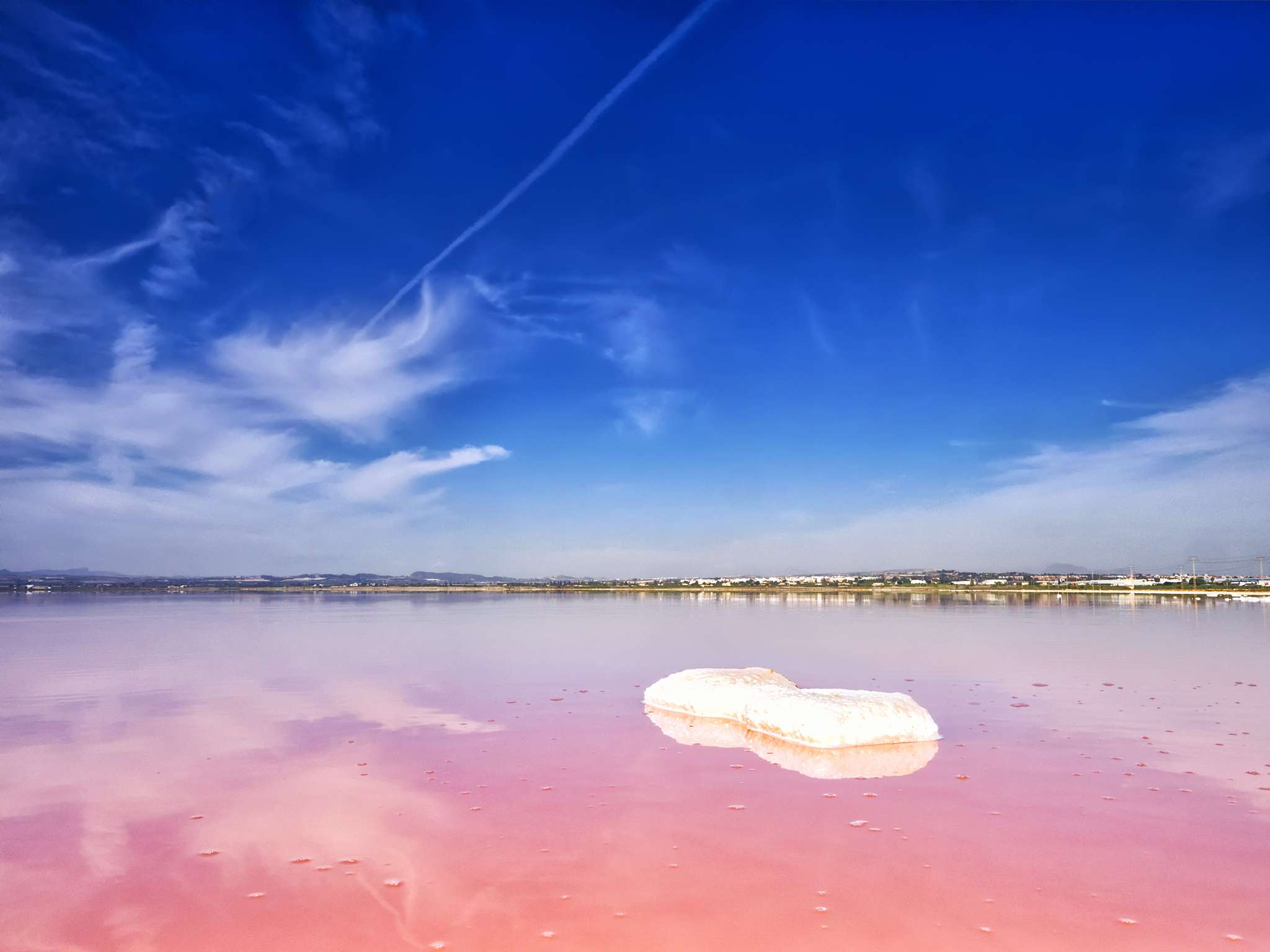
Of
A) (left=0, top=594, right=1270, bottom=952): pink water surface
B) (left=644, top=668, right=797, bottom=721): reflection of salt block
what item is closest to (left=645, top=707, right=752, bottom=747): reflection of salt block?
(left=644, top=668, right=797, bottom=721): reflection of salt block

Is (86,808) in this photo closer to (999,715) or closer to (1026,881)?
(1026,881)

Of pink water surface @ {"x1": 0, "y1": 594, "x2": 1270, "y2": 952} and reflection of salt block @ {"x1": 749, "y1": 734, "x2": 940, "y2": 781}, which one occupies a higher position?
reflection of salt block @ {"x1": 749, "y1": 734, "x2": 940, "y2": 781}

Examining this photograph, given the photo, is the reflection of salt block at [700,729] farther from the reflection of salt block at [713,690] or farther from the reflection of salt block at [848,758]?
the reflection of salt block at [848,758]

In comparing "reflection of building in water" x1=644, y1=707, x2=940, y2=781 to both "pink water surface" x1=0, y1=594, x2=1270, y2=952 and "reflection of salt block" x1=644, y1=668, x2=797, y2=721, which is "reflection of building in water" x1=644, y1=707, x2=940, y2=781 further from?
"reflection of salt block" x1=644, y1=668, x2=797, y2=721

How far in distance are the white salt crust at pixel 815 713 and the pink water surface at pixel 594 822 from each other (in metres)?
0.86

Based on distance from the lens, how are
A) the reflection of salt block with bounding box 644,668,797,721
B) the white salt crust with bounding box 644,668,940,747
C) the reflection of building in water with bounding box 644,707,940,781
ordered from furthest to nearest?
the reflection of salt block with bounding box 644,668,797,721 → the white salt crust with bounding box 644,668,940,747 → the reflection of building in water with bounding box 644,707,940,781

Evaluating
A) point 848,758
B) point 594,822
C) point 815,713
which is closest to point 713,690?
point 815,713

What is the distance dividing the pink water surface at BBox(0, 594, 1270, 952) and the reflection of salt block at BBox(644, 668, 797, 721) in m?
0.96

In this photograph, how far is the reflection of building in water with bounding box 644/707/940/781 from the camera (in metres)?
12.4

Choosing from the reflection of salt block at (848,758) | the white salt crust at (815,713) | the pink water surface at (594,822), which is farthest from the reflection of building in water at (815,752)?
the pink water surface at (594,822)

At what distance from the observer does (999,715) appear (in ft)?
55.7

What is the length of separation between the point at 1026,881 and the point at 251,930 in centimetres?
743

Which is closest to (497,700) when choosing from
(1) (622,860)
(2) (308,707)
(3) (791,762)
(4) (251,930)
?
(2) (308,707)

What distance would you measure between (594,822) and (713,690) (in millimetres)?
7599
